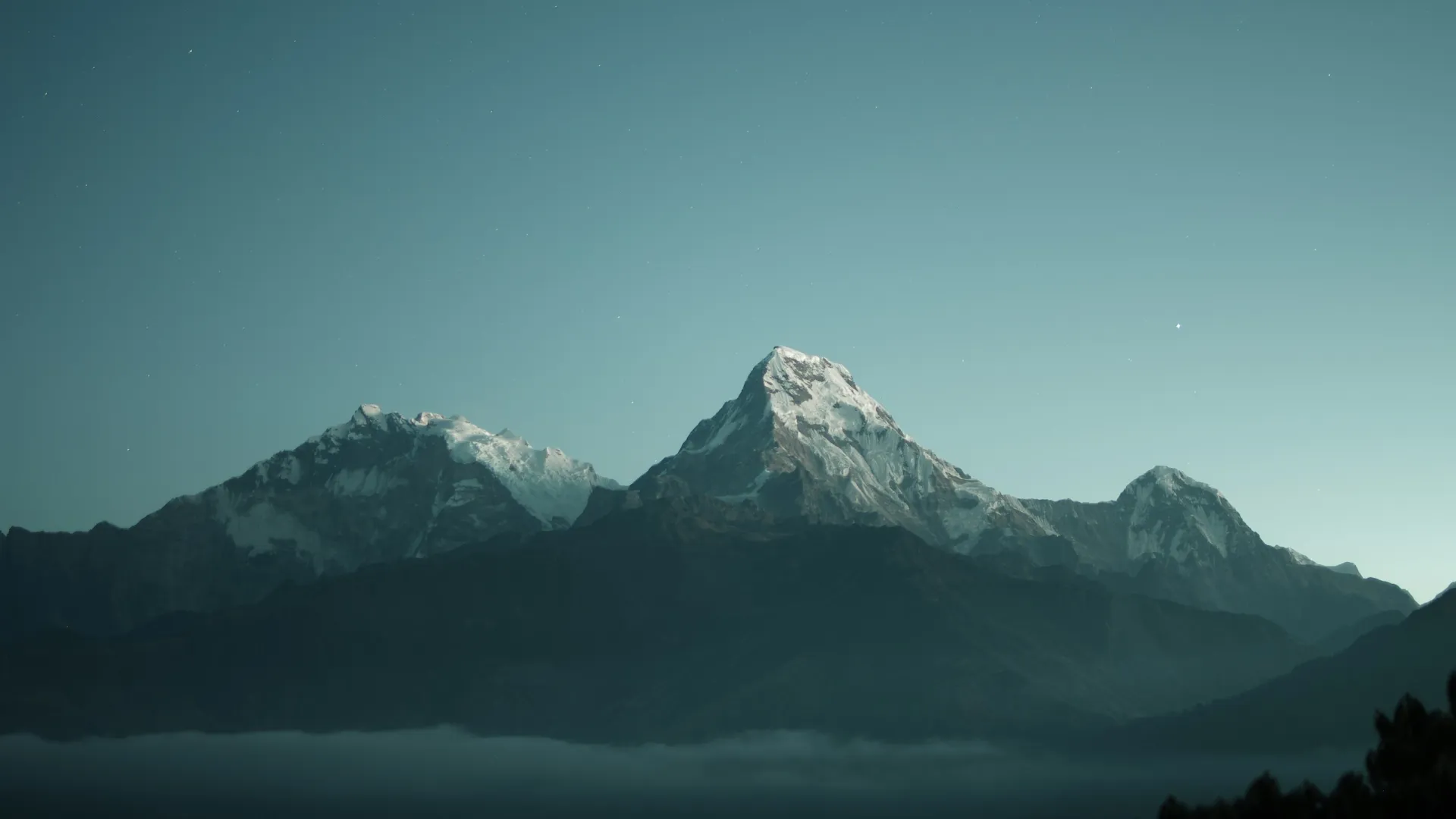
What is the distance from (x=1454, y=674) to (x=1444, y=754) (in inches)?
604

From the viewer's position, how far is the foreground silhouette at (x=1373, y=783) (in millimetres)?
122188

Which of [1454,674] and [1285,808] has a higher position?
[1454,674]

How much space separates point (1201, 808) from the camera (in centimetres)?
12988

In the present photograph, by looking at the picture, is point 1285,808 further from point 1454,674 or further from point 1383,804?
point 1454,674

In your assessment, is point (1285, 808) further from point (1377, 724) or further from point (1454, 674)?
point (1454, 674)

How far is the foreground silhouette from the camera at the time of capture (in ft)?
401

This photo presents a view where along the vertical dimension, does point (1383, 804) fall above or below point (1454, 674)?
Answer: below

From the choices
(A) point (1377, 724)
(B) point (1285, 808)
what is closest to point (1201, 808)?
(B) point (1285, 808)

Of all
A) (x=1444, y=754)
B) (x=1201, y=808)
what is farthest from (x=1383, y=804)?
(x=1201, y=808)

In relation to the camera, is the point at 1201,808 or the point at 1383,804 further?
the point at 1201,808

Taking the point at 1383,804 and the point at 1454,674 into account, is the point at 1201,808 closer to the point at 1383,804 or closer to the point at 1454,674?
the point at 1383,804

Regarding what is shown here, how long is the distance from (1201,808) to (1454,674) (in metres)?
24.8

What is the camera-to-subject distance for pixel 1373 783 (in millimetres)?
126812

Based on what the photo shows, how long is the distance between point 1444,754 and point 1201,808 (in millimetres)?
18734
